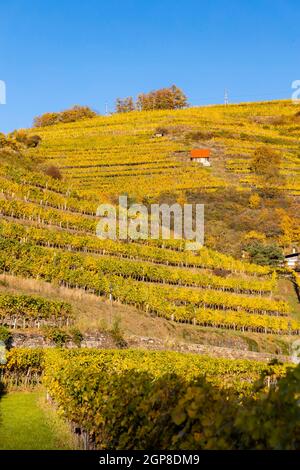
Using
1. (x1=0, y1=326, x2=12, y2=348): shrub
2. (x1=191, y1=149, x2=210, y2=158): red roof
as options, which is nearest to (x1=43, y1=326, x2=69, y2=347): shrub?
(x1=0, y1=326, x2=12, y2=348): shrub

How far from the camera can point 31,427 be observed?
41.3 ft

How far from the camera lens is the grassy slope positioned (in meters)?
10.9

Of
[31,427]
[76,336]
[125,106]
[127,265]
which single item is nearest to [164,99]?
[125,106]

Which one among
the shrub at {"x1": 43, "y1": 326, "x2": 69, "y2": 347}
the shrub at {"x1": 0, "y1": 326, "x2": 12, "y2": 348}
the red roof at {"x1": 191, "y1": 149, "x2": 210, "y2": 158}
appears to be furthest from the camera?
the red roof at {"x1": 191, "y1": 149, "x2": 210, "y2": 158}

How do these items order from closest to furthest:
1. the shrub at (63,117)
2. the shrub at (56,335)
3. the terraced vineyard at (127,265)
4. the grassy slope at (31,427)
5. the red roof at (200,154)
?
1. the grassy slope at (31,427)
2. the shrub at (56,335)
3. the terraced vineyard at (127,265)
4. the red roof at (200,154)
5. the shrub at (63,117)

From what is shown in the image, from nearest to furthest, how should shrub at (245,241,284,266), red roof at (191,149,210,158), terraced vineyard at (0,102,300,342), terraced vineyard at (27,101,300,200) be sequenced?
terraced vineyard at (0,102,300,342) → shrub at (245,241,284,266) → terraced vineyard at (27,101,300,200) → red roof at (191,149,210,158)

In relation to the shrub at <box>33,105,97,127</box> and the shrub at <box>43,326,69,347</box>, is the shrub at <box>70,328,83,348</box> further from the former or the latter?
the shrub at <box>33,105,97,127</box>

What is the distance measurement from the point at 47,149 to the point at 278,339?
67.7 metres

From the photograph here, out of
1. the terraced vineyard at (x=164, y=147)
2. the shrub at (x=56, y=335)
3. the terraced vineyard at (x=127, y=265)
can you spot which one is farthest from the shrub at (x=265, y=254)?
the shrub at (x=56, y=335)

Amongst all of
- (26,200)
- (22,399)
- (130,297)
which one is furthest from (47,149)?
(22,399)

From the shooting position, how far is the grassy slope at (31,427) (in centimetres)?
1085

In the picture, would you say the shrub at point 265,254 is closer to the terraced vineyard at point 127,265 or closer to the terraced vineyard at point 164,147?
the terraced vineyard at point 127,265

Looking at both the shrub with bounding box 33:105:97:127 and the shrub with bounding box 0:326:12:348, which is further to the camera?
the shrub with bounding box 33:105:97:127

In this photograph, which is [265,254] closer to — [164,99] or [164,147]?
[164,147]
